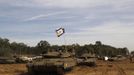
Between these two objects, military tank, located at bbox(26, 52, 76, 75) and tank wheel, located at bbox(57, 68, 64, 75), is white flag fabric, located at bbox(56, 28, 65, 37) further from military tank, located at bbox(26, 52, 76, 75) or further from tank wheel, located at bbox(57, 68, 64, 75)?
tank wheel, located at bbox(57, 68, 64, 75)

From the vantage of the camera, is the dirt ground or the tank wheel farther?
the dirt ground

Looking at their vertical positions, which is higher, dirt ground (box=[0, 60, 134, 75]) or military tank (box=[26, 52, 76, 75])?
military tank (box=[26, 52, 76, 75])

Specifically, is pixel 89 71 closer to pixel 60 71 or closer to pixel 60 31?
pixel 60 71

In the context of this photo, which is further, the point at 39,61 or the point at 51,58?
the point at 51,58

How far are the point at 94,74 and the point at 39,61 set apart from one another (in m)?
4.26

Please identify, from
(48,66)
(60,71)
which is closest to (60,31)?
(60,71)

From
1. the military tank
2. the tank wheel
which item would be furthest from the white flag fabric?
the tank wheel

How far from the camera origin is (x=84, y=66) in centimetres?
3584

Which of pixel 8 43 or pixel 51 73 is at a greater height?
pixel 8 43

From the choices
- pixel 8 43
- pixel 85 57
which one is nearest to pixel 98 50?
pixel 8 43

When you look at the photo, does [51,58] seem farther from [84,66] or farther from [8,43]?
[8,43]

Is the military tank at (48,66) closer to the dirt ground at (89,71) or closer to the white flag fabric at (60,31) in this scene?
the dirt ground at (89,71)

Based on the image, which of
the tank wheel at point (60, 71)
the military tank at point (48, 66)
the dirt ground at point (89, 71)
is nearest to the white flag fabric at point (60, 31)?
the dirt ground at point (89, 71)

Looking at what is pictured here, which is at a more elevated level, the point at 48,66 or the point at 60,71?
the point at 48,66
